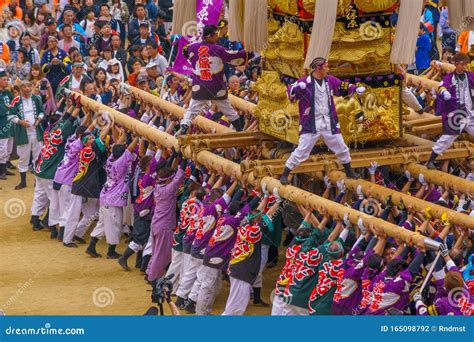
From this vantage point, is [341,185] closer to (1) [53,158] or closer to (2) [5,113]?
(1) [53,158]

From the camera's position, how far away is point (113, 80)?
21000mm

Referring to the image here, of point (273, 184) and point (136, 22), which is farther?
point (136, 22)

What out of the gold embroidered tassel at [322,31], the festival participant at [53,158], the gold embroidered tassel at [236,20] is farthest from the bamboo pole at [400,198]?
the festival participant at [53,158]

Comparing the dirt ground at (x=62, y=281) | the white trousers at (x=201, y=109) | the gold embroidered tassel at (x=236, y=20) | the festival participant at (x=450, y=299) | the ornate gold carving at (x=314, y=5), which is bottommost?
the dirt ground at (x=62, y=281)

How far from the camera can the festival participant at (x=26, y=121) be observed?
68.7 feet

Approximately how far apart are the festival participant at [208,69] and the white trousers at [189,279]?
219cm

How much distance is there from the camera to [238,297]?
1488 centimetres

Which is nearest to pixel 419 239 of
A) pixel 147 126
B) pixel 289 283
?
pixel 289 283

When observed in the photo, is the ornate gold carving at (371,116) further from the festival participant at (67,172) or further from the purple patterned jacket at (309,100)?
the festival participant at (67,172)

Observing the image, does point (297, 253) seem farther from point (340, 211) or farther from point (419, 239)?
point (419, 239)

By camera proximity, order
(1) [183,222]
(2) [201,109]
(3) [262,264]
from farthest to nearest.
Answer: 1. (2) [201,109]
2. (1) [183,222]
3. (3) [262,264]

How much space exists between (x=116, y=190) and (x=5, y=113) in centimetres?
422

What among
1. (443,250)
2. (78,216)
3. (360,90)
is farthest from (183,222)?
(443,250)

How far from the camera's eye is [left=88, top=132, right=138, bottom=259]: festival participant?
17.5 m
